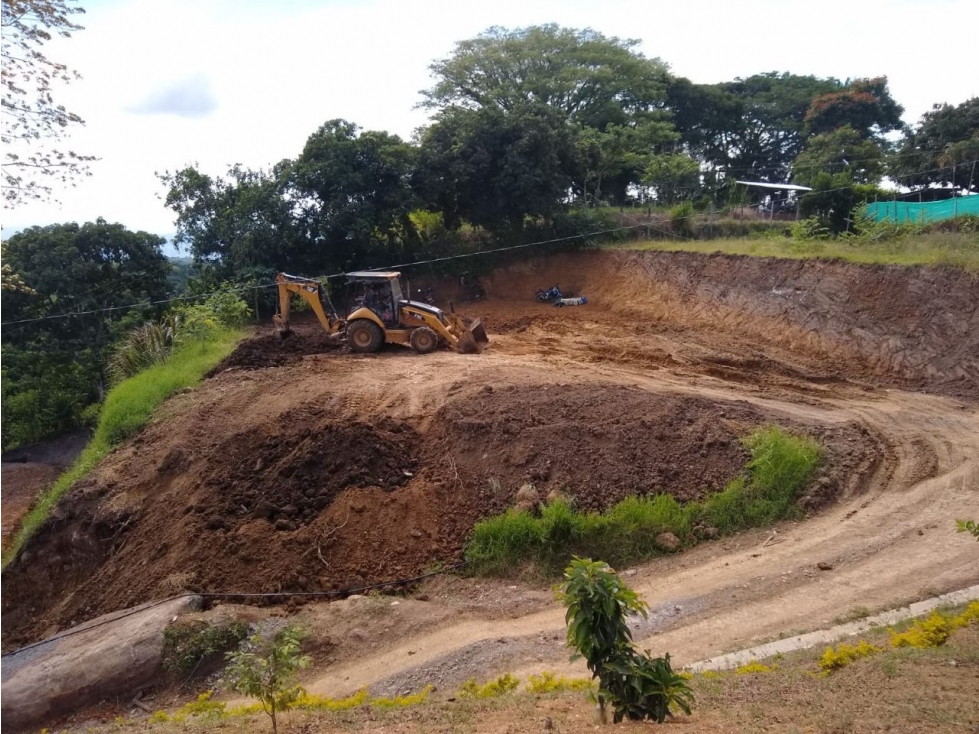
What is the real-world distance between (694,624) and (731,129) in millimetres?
41327

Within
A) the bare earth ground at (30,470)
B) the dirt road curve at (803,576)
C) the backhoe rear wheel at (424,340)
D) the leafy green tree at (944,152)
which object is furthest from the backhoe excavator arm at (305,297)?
the leafy green tree at (944,152)

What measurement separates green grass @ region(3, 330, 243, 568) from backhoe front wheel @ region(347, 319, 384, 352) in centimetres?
322

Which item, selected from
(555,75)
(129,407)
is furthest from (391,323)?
(555,75)

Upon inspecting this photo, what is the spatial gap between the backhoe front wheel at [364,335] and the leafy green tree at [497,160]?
912 centimetres

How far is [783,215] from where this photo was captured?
1215 inches

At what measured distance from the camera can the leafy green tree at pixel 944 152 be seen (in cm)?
2575

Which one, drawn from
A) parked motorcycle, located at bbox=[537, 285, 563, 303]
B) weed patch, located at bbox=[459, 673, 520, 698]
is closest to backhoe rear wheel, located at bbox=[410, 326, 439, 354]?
parked motorcycle, located at bbox=[537, 285, 563, 303]

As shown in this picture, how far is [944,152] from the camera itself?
86.1ft

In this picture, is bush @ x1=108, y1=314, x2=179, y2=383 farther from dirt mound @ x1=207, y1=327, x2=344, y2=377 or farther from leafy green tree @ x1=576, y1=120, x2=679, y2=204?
leafy green tree @ x1=576, y1=120, x2=679, y2=204

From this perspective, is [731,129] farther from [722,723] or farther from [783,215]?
[722,723]

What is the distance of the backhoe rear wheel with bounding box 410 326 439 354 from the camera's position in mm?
18469

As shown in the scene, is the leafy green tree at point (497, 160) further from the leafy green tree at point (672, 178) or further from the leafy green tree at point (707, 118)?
the leafy green tree at point (707, 118)

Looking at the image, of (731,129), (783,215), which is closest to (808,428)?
(783,215)

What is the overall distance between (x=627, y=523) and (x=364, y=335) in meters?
9.84
